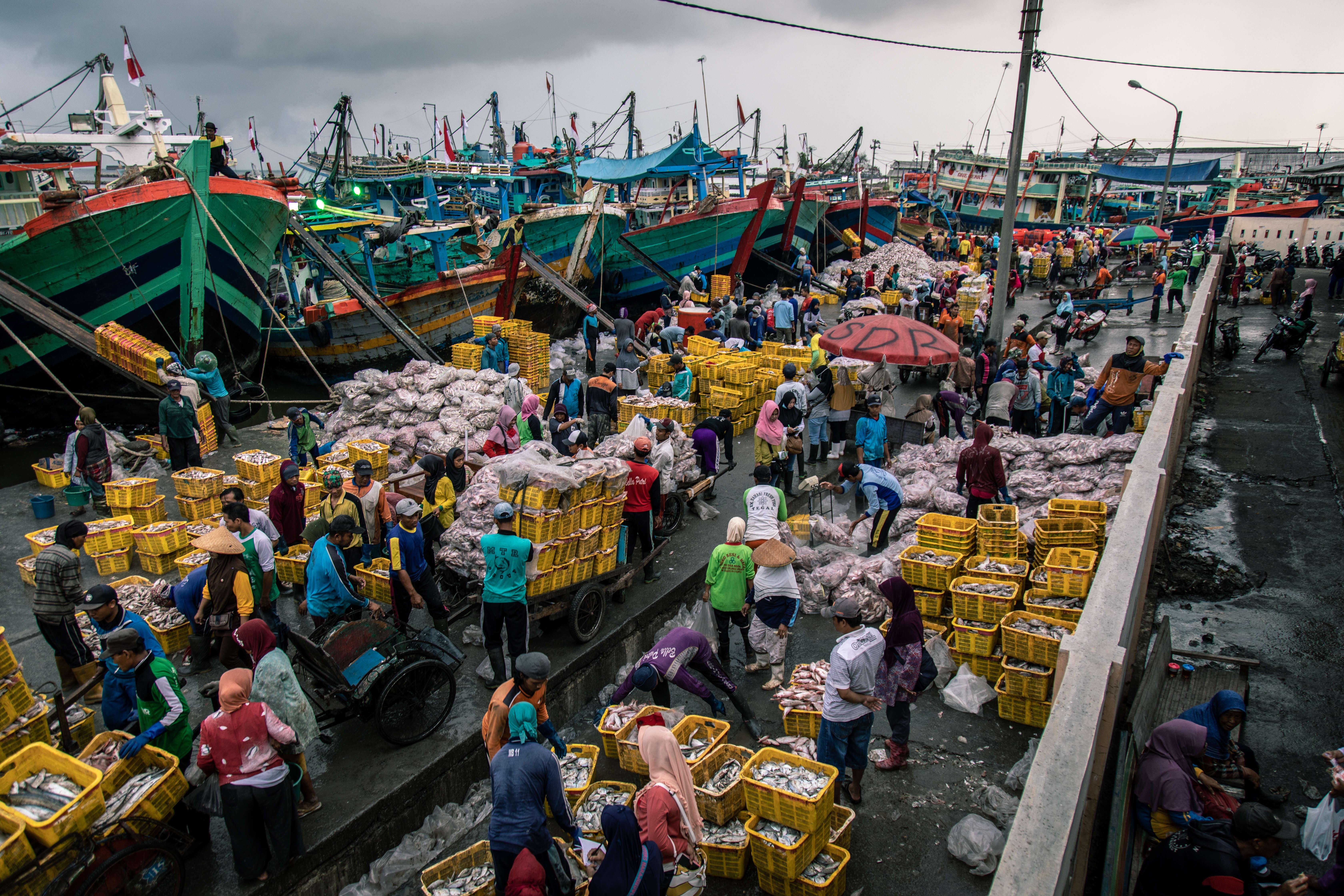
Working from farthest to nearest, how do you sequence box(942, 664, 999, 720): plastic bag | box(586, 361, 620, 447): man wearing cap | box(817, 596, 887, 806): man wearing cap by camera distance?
box(586, 361, 620, 447): man wearing cap < box(942, 664, 999, 720): plastic bag < box(817, 596, 887, 806): man wearing cap

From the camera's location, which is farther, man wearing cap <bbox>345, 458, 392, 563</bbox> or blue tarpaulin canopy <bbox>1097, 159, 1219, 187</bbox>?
blue tarpaulin canopy <bbox>1097, 159, 1219, 187</bbox>

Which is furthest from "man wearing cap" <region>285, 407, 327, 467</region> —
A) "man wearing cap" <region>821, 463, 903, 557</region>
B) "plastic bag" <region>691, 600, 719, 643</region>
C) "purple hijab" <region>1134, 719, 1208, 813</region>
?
"purple hijab" <region>1134, 719, 1208, 813</region>

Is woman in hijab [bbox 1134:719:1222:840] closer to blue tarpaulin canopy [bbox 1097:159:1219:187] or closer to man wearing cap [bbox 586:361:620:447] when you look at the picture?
man wearing cap [bbox 586:361:620:447]

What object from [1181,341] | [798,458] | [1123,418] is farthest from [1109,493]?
[1181,341]

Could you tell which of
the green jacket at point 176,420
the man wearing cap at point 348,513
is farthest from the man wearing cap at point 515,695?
the green jacket at point 176,420

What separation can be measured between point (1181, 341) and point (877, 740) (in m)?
10.7

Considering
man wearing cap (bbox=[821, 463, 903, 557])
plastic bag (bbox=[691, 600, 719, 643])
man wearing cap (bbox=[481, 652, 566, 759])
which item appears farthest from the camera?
man wearing cap (bbox=[821, 463, 903, 557])

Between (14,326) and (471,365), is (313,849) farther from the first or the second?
(14,326)

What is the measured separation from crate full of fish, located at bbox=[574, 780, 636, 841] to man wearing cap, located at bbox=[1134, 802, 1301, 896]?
104 inches

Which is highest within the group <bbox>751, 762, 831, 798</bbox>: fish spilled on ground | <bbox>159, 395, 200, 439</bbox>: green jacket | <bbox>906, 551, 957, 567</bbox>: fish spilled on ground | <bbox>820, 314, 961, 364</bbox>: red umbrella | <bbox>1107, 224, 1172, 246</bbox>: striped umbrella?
<bbox>1107, 224, 1172, 246</bbox>: striped umbrella

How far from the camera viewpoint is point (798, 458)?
32.1 feet

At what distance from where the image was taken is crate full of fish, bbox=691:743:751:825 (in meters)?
4.21

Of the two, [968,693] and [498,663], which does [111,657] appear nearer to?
[498,663]

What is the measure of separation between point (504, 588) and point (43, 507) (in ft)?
21.7
